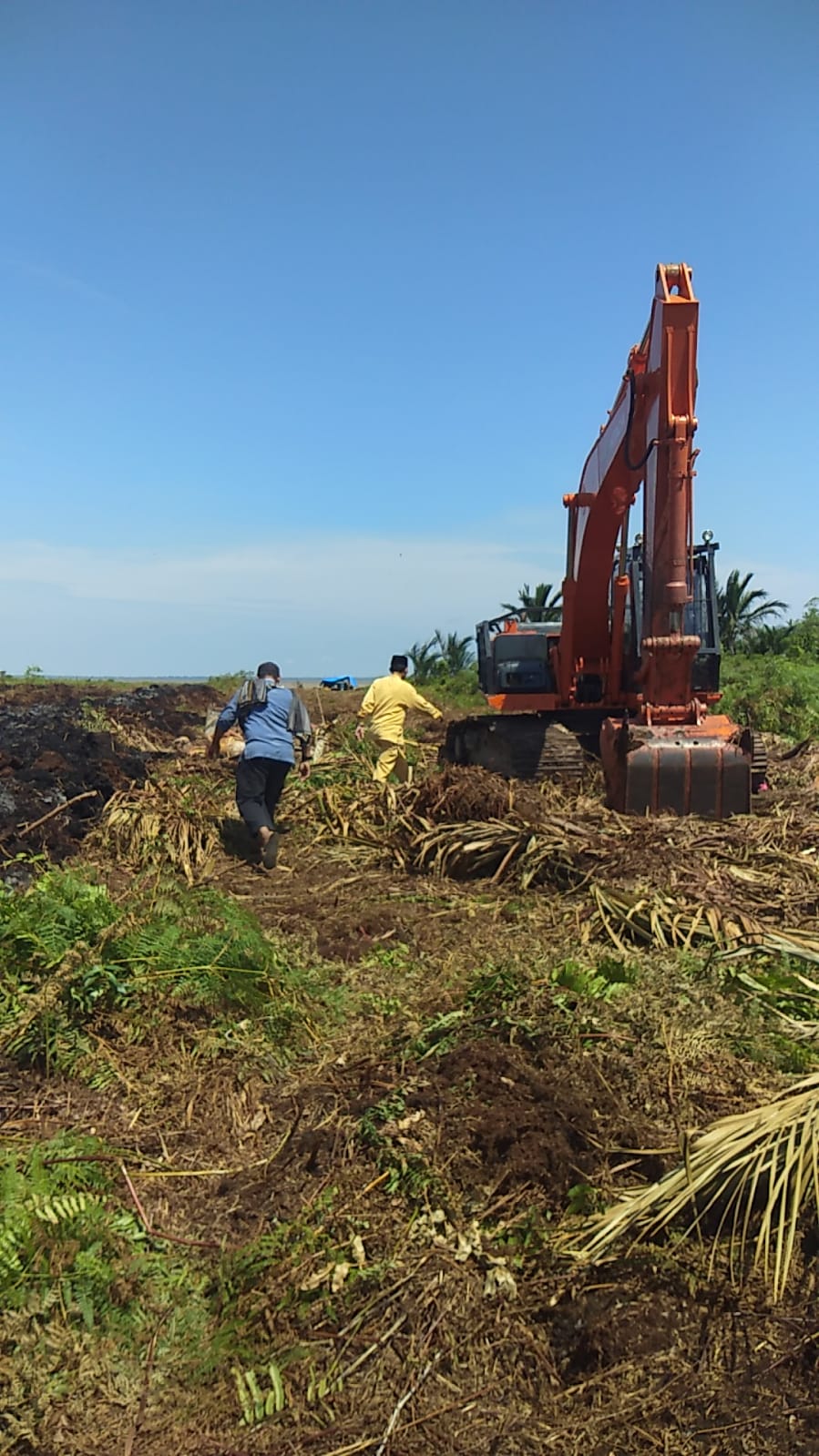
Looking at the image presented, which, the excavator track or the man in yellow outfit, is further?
the excavator track

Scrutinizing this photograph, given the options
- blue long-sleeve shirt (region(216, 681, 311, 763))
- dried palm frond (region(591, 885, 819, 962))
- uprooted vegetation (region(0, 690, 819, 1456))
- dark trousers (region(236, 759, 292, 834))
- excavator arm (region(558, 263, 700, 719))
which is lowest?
uprooted vegetation (region(0, 690, 819, 1456))

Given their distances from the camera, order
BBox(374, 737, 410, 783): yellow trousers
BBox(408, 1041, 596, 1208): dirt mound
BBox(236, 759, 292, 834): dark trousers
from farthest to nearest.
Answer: BBox(374, 737, 410, 783): yellow trousers
BBox(236, 759, 292, 834): dark trousers
BBox(408, 1041, 596, 1208): dirt mound

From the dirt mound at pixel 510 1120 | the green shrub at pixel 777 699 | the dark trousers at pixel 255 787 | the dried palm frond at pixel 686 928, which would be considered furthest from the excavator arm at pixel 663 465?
the green shrub at pixel 777 699

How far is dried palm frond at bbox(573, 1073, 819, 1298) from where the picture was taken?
9.31ft

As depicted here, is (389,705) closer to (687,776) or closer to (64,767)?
(687,776)

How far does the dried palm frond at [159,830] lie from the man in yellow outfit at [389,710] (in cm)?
196

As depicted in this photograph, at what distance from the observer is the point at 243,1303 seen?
2775 millimetres

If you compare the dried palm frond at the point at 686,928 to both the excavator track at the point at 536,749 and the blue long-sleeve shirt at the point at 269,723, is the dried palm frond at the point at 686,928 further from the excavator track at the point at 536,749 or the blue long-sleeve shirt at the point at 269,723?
the excavator track at the point at 536,749

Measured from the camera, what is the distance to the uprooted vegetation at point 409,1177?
8.18 ft

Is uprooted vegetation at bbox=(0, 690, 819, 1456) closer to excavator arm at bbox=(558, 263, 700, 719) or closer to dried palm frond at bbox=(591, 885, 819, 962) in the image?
dried palm frond at bbox=(591, 885, 819, 962)

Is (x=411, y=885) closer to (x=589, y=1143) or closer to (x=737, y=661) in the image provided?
(x=589, y=1143)

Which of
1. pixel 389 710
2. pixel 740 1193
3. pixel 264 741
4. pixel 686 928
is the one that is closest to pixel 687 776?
pixel 686 928

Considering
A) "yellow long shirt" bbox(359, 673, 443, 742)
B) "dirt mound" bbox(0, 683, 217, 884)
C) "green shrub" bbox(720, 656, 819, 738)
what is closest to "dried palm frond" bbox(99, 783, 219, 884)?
"dirt mound" bbox(0, 683, 217, 884)

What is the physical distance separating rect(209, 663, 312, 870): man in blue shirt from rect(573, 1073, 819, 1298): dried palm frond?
5508 millimetres
